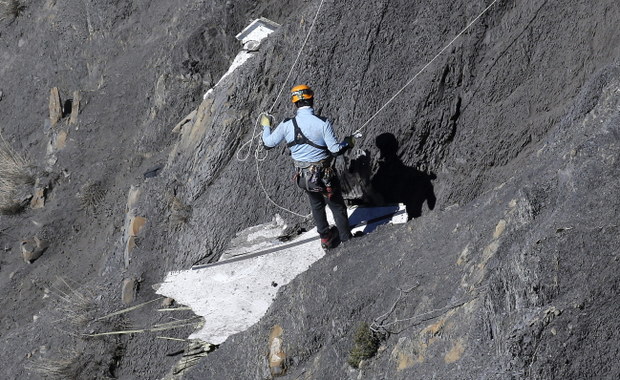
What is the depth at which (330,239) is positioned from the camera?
9836mm

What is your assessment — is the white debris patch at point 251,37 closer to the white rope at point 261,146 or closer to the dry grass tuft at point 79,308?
the white rope at point 261,146

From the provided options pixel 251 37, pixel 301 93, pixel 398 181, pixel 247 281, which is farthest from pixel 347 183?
pixel 251 37

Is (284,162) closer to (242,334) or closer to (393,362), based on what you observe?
(242,334)

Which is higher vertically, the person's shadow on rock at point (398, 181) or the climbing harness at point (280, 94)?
the climbing harness at point (280, 94)

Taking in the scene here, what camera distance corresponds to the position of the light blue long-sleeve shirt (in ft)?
29.6

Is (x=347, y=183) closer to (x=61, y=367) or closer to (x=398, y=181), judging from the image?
(x=398, y=181)

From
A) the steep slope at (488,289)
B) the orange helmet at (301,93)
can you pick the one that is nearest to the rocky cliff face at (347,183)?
the steep slope at (488,289)

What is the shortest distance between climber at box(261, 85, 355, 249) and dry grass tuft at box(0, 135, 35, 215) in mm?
7872

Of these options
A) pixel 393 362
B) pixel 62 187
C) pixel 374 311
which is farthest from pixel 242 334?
pixel 62 187

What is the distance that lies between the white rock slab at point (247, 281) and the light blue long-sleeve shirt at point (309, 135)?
148cm

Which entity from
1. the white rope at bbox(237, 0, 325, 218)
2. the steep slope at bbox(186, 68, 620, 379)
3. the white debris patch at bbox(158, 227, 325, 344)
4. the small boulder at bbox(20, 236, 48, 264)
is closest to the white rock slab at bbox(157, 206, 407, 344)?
the white debris patch at bbox(158, 227, 325, 344)

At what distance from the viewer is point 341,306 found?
8508mm

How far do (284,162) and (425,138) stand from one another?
1947 millimetres

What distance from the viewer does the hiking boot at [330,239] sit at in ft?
32.2
